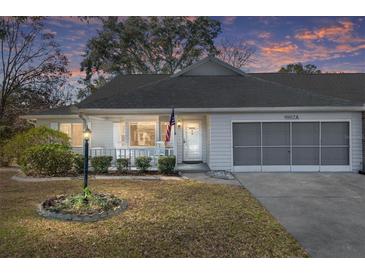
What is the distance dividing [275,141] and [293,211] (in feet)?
19.6

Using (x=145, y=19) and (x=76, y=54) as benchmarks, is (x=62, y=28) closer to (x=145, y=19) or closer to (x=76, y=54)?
(x=76, y=54)

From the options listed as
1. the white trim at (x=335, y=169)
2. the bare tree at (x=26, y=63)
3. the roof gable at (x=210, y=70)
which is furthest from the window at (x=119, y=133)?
the bare tree at (x=26, y=63)

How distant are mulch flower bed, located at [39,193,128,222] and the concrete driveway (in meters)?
3.93

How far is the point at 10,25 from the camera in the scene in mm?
23688

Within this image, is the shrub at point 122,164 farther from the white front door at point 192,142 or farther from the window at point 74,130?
the window at point 74,130

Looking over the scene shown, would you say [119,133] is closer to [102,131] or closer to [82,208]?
[102,131]

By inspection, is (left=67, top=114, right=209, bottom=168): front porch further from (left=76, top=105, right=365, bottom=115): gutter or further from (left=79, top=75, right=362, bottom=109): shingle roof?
(left=76, top=105, right=365, bottom=115): gutter

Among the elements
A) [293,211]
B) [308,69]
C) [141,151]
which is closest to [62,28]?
[141,151]

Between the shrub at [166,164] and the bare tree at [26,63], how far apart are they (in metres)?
19.0

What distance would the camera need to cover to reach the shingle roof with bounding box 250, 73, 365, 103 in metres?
16.6

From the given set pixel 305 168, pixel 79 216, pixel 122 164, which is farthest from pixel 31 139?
pixel 305 168

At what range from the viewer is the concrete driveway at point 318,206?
5.15 meters

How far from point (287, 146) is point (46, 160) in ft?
33.9

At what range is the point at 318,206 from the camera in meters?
7.50
